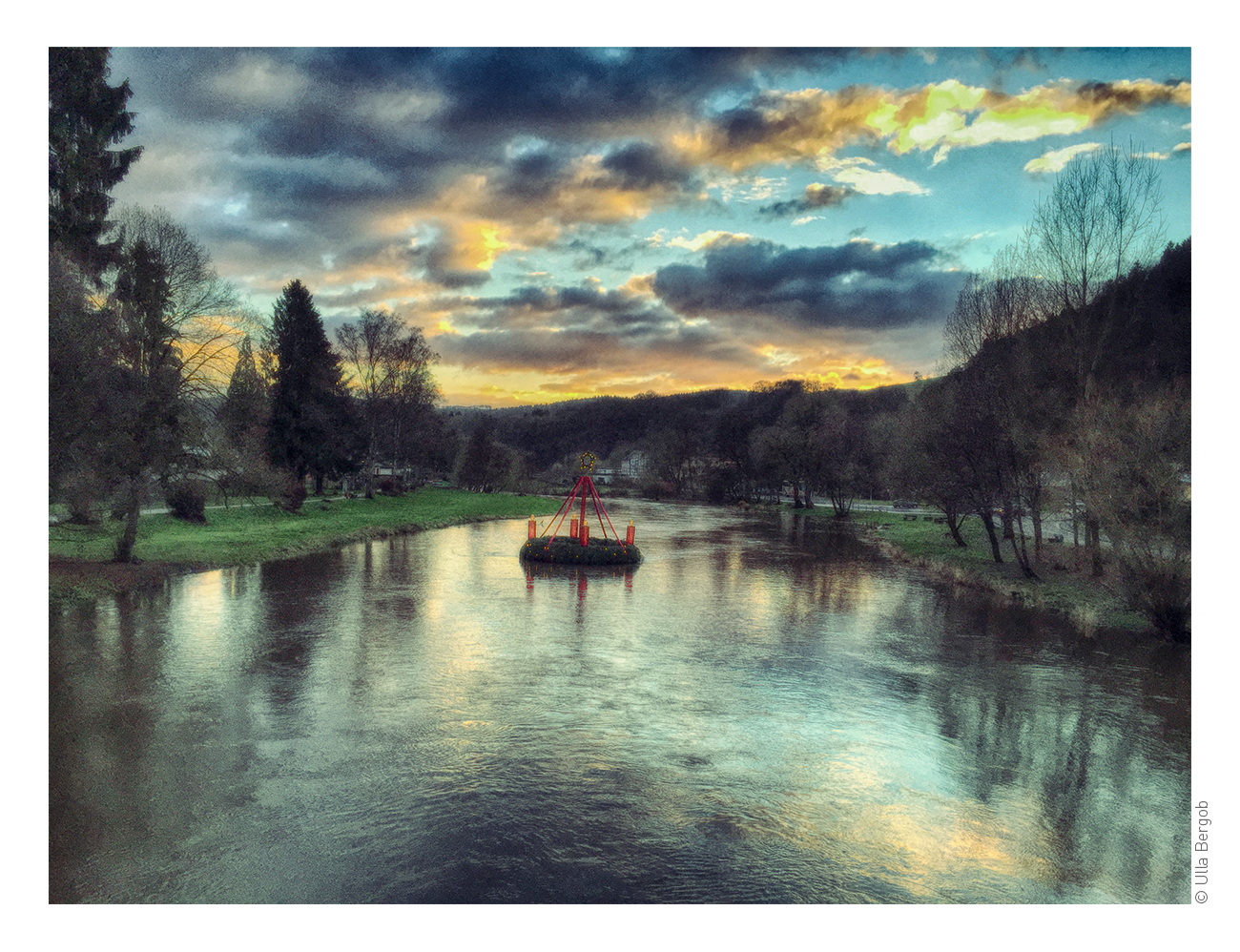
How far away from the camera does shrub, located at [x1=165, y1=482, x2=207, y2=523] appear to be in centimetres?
1838

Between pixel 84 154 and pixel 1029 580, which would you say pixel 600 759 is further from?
pixel 1029 580

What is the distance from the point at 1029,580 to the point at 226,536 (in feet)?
88.6

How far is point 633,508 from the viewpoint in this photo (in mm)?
61688

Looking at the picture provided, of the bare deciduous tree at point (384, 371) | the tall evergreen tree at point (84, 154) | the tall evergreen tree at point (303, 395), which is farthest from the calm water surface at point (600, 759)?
the bare deciduous tree at point (384, 371)

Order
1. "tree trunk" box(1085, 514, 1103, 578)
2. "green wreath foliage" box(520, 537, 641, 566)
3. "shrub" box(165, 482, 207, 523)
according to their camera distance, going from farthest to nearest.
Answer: "green wreath foliage" box(520, 537, 641, 566), "tree trunk" box(1085, 514, 1103, 578), "shrub" box(165, 482, 207, 523)

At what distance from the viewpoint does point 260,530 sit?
2784 centimetres

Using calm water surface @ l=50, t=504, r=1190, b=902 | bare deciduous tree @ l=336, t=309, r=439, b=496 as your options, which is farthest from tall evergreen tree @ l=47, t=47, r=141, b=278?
bare deciduous tree @ l=336, t=309, r=439, b=496

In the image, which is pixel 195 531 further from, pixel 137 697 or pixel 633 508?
pixel 633 508

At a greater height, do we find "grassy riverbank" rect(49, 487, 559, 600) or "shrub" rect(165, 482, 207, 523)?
"shrub" rect(165, 482, 207, 523)

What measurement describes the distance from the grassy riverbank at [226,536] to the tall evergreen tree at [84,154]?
5.63 m

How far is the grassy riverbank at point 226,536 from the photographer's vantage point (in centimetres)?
1678

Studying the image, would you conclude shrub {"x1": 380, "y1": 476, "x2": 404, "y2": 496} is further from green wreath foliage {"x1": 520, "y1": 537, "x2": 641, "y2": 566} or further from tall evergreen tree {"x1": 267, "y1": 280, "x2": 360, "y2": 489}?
green wreath foliage {"x1": 520, "y1": 537, "x2": 641, "y2": 566}

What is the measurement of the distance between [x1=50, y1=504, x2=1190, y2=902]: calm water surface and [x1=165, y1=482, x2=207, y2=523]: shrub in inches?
156

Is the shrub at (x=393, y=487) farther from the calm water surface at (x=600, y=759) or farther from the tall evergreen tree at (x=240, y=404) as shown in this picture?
the calm water surface at (x=600, y=759)
